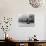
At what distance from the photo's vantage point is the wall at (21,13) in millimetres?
2244

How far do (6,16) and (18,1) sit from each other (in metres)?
0.38

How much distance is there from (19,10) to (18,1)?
182 mm

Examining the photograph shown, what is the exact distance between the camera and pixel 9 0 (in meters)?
2.26

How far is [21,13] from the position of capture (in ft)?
7.45

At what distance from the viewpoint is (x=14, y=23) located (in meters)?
2.25

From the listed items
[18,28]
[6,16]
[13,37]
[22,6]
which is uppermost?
[22,6]

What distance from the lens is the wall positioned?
7.36ft

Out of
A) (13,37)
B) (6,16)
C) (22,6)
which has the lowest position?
(13,37)

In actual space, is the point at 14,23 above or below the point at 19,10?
below

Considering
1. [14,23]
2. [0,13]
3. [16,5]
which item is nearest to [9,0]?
[16,5]

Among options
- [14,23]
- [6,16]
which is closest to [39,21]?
[14,23]

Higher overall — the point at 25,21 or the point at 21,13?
the point at 21,13

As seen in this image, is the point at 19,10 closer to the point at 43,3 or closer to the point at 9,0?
the point at 9,0

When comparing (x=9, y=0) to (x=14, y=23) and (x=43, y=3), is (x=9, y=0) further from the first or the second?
(x=43, y=3)
